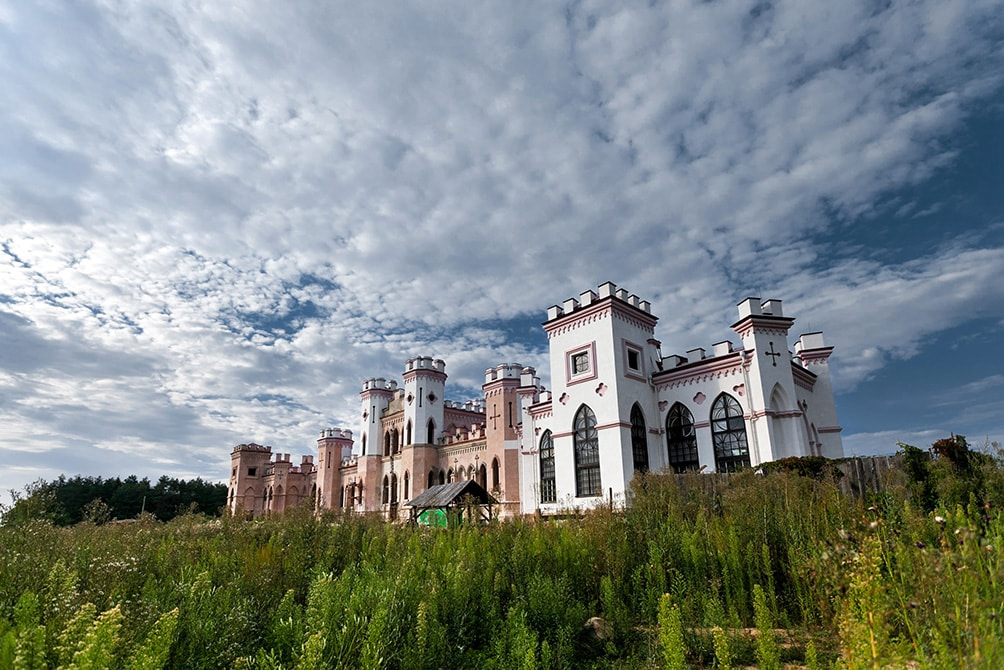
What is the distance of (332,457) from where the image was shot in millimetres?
43562

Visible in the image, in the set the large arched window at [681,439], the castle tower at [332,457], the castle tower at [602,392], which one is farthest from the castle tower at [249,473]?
the large arched window at [681,439]

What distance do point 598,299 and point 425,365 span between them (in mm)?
16919

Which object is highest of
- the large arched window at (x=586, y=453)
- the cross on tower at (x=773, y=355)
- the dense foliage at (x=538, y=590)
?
the cross on tower at (x=773, y=355)

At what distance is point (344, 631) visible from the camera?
3.71m

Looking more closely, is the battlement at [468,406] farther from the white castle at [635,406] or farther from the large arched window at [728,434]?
the large arched window at [728,434]

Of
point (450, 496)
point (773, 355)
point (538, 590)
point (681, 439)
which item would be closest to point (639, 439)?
point (681, 439)

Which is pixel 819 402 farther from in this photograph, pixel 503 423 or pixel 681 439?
pixel 503 423

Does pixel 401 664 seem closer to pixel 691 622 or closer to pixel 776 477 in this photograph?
pixel 691 622

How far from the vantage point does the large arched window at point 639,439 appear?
20609mm

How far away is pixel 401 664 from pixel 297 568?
2509 mm

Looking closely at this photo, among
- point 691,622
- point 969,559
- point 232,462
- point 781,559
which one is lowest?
point 691,622

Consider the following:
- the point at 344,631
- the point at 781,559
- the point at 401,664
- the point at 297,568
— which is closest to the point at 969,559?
the point at 781,559

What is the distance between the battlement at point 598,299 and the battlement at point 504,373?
6772mm

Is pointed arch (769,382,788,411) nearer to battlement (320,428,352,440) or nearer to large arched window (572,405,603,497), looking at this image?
large arched window (572,405,603,497)
